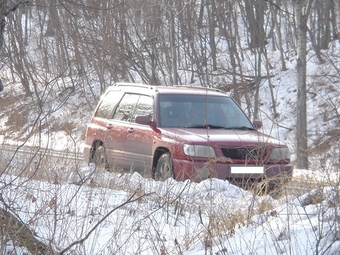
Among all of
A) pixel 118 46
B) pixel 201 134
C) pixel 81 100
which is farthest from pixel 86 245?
pixel 81 100

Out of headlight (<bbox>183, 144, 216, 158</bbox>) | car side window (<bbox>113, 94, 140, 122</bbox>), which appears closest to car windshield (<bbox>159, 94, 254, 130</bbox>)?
car side window (<bbox>113, 94, 140, 122</bbox>)

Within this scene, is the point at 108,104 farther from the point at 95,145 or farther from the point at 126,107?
the point at 95,145

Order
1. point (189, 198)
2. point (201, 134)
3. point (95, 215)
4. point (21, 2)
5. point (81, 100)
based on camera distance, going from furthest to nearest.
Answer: point (81, 100) → point (201, 134) → point (189, 198) → point (95, 215) → point (21, 2)

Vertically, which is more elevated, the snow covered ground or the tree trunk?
the tree trunk

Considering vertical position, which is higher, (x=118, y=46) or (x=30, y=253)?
(x=118, y=46)

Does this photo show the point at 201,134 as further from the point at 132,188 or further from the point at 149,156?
the point at 132,188

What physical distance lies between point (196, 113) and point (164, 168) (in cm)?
185

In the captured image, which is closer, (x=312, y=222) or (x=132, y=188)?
(x=312, y=222)

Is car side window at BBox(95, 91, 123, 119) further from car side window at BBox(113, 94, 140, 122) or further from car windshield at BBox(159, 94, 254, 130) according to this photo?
car windshield at BBox(159, 94, 254, 130)

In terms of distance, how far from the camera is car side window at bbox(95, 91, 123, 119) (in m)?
12.2

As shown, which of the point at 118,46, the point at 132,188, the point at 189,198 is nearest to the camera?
the point at 189,198

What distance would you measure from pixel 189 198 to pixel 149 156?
3.47m

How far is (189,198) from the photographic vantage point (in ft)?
23.8

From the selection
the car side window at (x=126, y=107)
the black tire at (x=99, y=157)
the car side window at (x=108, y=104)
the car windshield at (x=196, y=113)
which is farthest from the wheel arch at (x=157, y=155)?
the car side window at (x=108, y=104)
